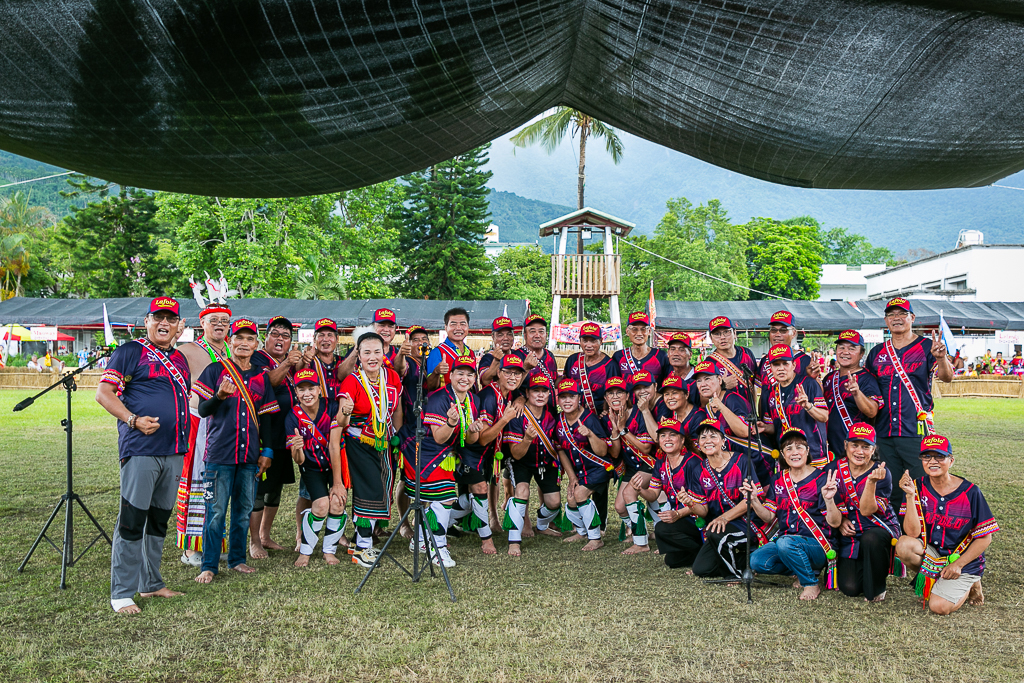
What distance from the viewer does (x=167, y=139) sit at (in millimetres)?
3504

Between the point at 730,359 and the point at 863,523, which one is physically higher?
the point at 730,359

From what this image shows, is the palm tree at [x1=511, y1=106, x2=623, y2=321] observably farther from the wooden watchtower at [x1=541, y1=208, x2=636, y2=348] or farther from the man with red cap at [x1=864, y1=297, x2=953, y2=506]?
the man with red cap at [x1=864, y1=297, x2=953, y2=506]

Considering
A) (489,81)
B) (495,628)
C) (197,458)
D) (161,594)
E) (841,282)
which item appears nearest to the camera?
(489,81)

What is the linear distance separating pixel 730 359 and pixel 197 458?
4.93 m

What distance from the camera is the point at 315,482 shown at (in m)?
6.18

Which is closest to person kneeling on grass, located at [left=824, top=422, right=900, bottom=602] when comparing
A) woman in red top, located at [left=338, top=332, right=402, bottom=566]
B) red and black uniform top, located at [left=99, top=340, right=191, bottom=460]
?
woman in red top, located at [left=338, top=332, right=402, bottom=566]

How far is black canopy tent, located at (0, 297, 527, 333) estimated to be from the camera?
30.5 m

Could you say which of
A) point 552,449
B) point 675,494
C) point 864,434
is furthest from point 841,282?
point 864,434

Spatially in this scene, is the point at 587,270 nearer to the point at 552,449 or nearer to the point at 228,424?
the point at 552,449

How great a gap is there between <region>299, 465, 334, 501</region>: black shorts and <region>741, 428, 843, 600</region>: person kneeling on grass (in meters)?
3.56

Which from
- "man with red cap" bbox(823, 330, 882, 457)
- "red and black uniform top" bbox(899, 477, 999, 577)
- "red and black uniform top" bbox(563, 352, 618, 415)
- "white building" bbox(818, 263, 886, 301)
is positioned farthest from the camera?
"white building" bbox(818, 263, 886, 301)

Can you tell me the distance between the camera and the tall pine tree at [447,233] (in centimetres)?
4538

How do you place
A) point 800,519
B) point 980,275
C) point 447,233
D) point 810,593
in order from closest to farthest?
point 810,593
point 800,519
point 980,275
point 447,233

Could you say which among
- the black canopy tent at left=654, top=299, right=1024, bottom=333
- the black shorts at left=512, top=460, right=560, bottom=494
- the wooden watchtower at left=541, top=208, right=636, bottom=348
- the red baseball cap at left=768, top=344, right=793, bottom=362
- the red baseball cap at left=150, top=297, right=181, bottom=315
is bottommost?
the black shorts at left=512, top=460, right=560, bottom=494
